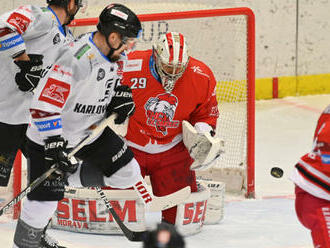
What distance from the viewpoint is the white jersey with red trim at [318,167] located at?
9.48 feet

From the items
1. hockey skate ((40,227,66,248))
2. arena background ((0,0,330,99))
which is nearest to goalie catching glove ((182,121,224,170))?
hockey skate ((40,227,66,248))

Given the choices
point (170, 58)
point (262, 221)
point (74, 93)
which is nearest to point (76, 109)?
point (74, 93)

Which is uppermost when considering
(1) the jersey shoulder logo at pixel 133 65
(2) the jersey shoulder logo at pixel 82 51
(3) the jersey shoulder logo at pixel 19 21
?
(3) the jersey shoulder logo at pixel 19 21

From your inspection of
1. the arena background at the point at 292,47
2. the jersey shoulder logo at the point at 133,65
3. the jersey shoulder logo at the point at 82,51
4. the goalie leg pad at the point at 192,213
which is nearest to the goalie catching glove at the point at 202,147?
the goalie leg pad at the point at 192,213

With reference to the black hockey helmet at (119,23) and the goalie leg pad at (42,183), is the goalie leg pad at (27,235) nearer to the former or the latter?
the goalie leg pad at (42,183)

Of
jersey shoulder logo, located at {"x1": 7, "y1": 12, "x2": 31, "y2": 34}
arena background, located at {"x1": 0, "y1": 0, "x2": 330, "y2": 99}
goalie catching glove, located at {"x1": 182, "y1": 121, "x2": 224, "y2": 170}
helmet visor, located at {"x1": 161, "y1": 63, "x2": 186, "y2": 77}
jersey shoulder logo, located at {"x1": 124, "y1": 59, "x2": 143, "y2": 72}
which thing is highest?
jersey shoulder logo, located at {"x1": 7, "y1": 12, "x2": 31, "y2": 34}

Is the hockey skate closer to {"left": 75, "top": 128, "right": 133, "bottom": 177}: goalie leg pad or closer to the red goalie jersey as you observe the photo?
{"left": 75, "top": 128, "right": 133, "bottom": 177}: goalie leg pad

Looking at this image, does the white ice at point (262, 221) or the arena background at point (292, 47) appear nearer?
the white ice at point (262, 221)

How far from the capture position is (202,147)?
4004 mm

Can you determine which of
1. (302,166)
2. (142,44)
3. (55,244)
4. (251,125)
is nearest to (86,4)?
(142,44)

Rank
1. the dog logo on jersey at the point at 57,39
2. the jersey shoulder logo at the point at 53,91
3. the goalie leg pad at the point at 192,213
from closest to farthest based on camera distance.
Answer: the jersey shoulder logo at the point at 53,91 → the dog logo on jersey at the point at 57,39 → the goalie leg pad at the point at 192,213

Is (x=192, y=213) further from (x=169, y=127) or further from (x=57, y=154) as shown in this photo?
(x=57, y=154)

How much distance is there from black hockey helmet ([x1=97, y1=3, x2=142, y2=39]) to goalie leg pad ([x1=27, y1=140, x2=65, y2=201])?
0.53 metres

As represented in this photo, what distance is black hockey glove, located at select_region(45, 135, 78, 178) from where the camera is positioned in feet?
10.7
